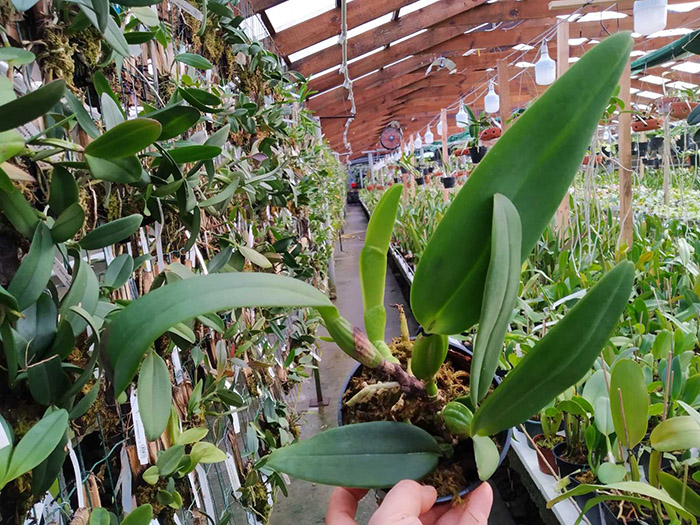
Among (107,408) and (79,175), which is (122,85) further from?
(107,408)

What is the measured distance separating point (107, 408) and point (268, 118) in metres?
1.04

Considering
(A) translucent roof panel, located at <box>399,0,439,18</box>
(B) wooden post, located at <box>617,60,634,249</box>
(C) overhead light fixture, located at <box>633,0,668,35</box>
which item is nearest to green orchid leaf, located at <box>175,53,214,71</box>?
(B) wooden post, located at <box>617,60,634,249</box>

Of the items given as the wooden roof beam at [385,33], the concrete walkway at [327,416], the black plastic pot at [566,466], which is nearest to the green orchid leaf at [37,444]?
the black plastic pot at [566,466]

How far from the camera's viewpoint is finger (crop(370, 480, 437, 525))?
347 mm

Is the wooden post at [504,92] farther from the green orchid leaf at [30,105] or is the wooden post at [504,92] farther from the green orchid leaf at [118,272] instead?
the green orchid leaf at [30,105]

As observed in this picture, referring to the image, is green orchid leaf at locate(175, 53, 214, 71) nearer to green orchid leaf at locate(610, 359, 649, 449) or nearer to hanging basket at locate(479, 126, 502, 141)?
green orchid leaf at locate(610, 359, 649, 449)

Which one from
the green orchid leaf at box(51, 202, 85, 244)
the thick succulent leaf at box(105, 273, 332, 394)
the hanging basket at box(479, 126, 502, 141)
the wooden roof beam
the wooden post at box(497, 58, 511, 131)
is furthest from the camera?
the wooden roof beam

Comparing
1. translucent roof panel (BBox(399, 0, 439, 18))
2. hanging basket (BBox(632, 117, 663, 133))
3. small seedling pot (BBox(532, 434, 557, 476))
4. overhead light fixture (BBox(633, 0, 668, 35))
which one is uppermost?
translucent roof panel (BBox(399, 0, 439, 18))

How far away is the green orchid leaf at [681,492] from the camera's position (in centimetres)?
63

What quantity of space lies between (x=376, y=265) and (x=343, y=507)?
245 mm

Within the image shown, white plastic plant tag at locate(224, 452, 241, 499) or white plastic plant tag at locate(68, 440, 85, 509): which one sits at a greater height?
white plastic plant tag at locate(68, 440, 85, 509)

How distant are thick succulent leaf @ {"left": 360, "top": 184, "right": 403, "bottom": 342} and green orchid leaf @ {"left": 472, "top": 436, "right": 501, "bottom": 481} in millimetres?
137

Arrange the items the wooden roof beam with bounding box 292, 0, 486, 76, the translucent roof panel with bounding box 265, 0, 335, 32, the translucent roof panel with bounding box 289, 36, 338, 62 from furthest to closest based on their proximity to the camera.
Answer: the wooden roof beam with bounding box 292, 0, 486, 76, the translucent roof panel with bounding box 289, 36, 338, 62, the translucent roof panel with bounding box 265, 0, 335, 32

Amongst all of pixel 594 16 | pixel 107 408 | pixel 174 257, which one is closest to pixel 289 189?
pixel 174 257
